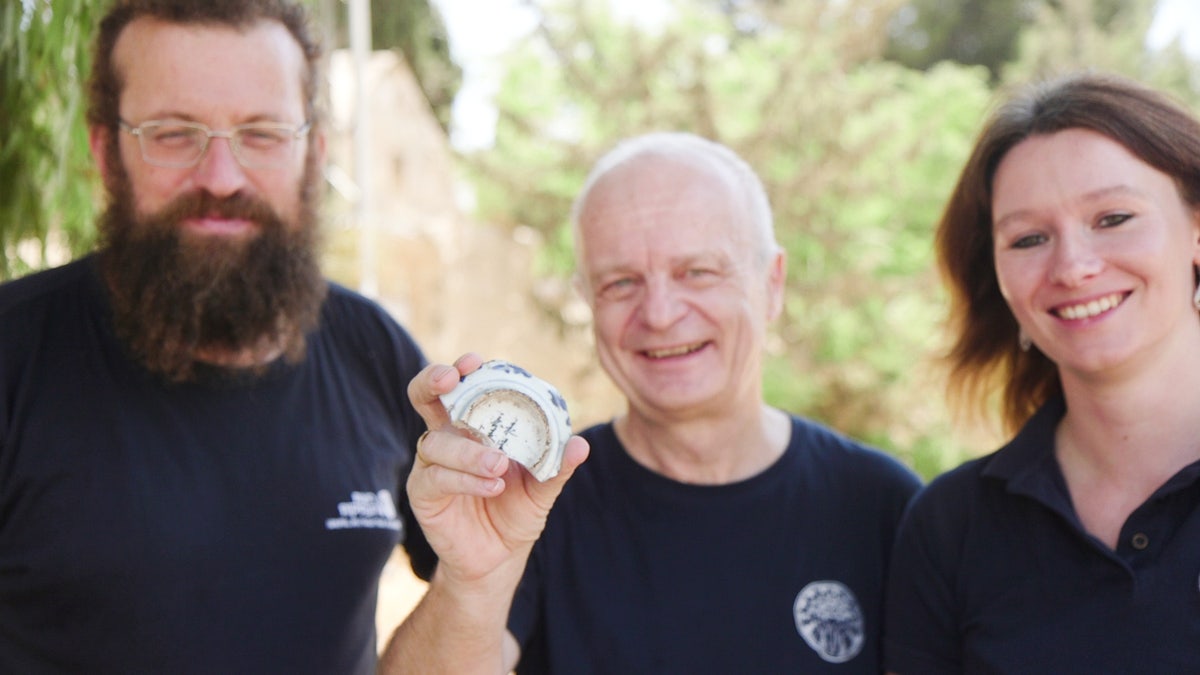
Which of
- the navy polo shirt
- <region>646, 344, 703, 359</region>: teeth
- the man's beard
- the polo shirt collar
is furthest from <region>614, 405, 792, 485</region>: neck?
the man's beard

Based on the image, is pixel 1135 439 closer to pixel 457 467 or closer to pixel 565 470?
pixel 565 470

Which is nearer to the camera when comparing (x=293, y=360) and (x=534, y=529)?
(x=534, y=529)

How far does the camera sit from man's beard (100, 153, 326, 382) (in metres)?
2.54

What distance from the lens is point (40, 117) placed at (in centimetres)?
328

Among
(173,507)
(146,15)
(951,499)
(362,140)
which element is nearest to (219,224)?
(146,15)

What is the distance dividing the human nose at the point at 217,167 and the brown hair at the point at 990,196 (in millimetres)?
1766

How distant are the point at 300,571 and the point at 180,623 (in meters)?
0.28

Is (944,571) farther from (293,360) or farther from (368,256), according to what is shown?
(368,256)

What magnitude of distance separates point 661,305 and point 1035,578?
3.36ft

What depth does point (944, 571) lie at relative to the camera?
2.43 metres

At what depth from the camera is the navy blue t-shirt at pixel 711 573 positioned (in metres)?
2.47

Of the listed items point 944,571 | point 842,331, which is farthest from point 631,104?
point 944,571

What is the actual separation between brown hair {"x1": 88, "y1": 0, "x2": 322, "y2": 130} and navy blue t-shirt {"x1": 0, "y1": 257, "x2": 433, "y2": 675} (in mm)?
393

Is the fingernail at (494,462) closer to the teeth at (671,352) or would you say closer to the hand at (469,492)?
the hand at (469,492)
